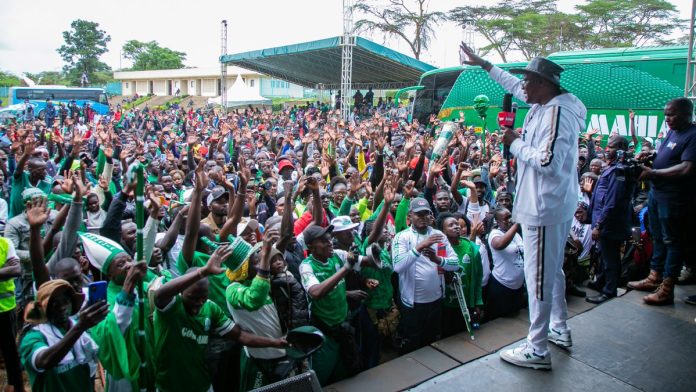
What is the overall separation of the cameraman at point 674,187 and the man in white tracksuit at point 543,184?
4.81 ft

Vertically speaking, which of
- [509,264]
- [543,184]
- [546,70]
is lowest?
[509,264]

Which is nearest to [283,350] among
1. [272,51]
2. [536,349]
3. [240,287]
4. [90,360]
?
[240,287]

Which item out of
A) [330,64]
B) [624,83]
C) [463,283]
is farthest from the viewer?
[330,64]

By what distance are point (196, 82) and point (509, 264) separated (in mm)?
52777

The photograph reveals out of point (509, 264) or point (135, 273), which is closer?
point (135, 273)

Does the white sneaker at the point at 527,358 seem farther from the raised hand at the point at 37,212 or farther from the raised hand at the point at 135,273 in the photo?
the raised hand at the point at 37,212

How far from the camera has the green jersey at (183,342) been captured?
8.80 feet

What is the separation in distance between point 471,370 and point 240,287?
4.96 ft

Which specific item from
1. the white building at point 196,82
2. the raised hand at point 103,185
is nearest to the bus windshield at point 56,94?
the white building at point 196,82

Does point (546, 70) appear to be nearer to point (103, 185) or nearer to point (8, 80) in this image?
point (103, 185)

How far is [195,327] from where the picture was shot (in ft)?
9.06

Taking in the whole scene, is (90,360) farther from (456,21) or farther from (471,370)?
(456,21)

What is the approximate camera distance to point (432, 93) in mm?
18094

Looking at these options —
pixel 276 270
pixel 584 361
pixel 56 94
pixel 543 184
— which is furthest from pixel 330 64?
pixel 584 361
